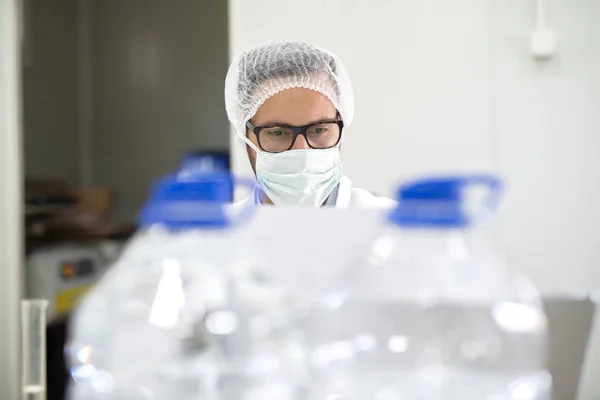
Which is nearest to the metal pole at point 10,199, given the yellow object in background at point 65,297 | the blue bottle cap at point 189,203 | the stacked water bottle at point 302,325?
the yellow object in background at point 65,297

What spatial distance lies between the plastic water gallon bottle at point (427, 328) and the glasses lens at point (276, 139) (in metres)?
0.21

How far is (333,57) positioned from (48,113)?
1394 mm

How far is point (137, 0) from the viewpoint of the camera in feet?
5.40

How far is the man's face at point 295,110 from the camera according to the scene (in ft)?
2.15

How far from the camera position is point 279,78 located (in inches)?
27.7

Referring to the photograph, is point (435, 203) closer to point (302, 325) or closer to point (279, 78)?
point (302, 325)

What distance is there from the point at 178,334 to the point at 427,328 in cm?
25

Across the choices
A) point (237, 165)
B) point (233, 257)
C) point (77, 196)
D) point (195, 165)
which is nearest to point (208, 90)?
point (195, 165)

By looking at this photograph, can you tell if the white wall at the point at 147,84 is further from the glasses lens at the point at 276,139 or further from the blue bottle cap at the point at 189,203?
the blue bottle cap at the point at 189,203

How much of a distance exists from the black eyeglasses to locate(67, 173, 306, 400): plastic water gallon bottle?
0.18 m

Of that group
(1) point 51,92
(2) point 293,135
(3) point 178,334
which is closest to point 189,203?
(3) point 178,334

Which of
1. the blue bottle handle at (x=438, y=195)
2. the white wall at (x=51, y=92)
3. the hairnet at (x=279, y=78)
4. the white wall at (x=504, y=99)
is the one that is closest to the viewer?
the blue bottle handle at (x=438, y=195)

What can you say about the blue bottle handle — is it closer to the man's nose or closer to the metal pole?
the man's nose

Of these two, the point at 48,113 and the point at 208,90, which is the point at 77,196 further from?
the point at 208,90
